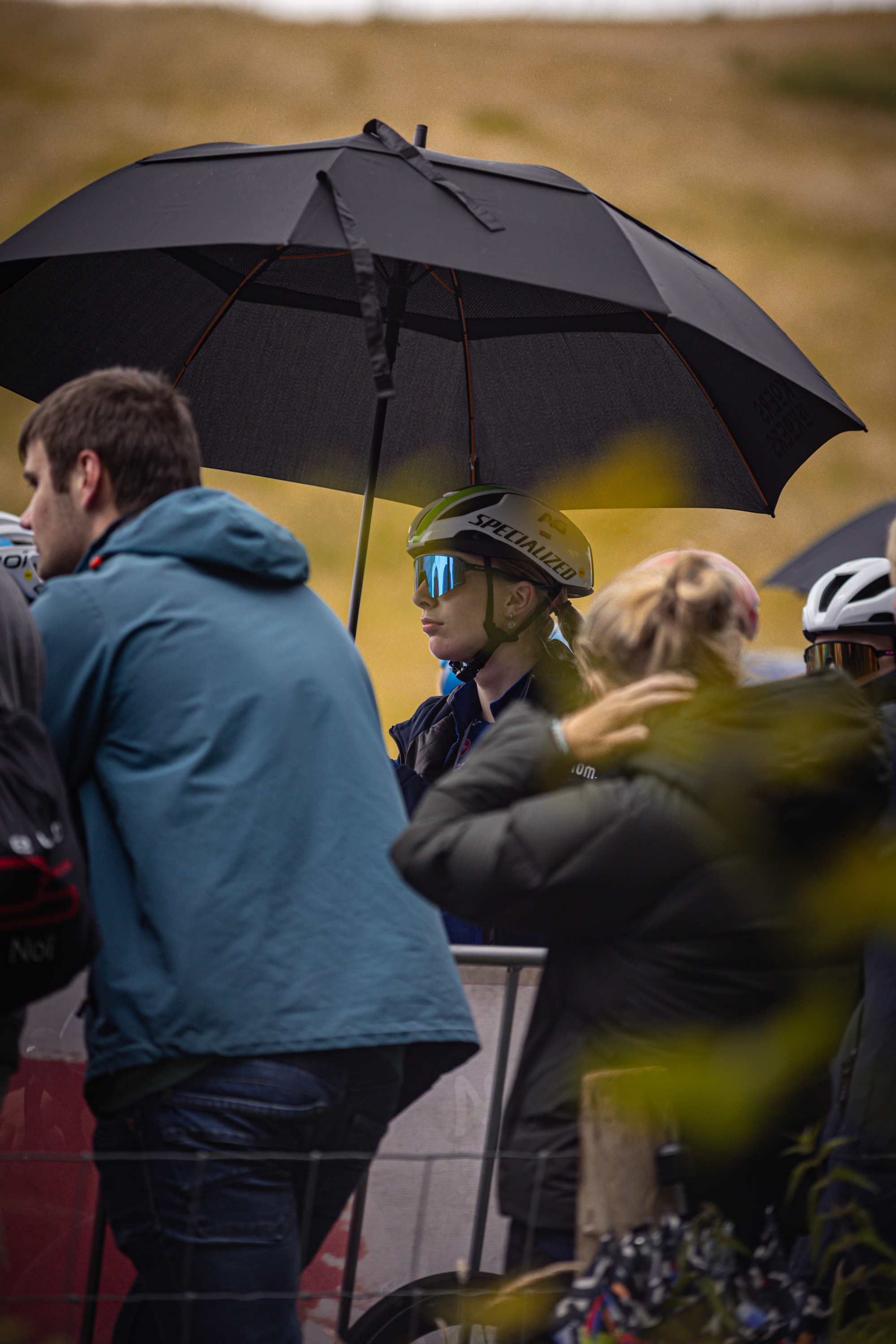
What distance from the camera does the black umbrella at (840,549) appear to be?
5.22 metres

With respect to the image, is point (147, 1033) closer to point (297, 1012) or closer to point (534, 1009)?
point (297, 1012)

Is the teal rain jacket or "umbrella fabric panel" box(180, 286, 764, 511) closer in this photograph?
the teal rain jacket

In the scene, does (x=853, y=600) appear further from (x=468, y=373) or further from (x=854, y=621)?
(x=468, y=373)

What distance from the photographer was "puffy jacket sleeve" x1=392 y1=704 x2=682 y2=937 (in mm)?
1720

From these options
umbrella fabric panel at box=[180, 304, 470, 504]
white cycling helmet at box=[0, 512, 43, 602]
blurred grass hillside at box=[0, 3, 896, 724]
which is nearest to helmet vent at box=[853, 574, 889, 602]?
umbrella fabric panel at box=[180, 304, 470, 504]

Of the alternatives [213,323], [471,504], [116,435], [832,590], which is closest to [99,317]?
[213,323]

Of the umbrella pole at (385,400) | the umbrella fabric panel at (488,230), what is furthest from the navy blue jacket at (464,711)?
the umbrella fabric panel at (488,230)

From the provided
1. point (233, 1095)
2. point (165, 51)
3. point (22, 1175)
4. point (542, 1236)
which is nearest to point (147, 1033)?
point (233, 1095)

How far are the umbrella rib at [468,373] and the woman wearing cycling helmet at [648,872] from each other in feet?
6.92

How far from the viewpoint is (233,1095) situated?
1764mm

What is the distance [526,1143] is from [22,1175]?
100 centimetres

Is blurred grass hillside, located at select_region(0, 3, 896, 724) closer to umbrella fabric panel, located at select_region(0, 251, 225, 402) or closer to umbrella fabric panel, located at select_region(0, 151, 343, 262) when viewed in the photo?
umbrella fabric panel, located at select_region(0, 251, 225, 402)

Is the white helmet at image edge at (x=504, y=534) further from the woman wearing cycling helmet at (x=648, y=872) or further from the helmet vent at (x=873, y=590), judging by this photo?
the woman wearing cycling helmet at (x=648, y=872)

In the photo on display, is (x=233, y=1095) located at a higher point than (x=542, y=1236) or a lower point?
higher
